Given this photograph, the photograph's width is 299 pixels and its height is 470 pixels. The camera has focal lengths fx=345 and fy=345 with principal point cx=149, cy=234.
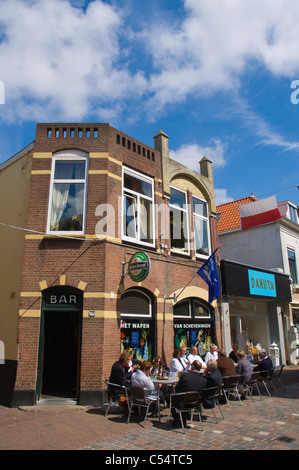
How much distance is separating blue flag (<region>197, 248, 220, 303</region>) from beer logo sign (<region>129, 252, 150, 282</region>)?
2775 mm

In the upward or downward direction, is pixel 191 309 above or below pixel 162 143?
below

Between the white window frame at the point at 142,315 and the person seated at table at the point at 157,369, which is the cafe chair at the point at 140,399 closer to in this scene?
the person seated at table at the point at 157,369

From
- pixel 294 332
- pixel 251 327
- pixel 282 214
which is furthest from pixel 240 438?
pixel 282 214

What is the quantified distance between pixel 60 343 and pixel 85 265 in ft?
9.07

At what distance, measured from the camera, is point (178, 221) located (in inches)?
530

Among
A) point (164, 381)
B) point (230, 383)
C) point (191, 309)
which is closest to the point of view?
point (164, 381)

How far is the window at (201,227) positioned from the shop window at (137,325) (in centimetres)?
385

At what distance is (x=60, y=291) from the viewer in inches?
384

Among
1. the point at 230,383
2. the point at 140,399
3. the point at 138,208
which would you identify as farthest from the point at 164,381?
the point at 138,208

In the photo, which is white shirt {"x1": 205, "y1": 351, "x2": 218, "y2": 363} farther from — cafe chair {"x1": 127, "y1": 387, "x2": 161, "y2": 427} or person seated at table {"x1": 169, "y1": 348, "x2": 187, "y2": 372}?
cafe chair {"x1": 127, "y1": 387, "x2": 161, "y2": 427}

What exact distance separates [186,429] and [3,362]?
5.74 meters

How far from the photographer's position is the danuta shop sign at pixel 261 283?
16406mm

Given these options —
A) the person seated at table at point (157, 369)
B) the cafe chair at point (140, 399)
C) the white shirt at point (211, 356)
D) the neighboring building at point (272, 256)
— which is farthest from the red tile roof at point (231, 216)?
the cafe chair at point (140, 399)

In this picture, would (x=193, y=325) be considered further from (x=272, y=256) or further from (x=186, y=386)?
(x=272, y=256)
